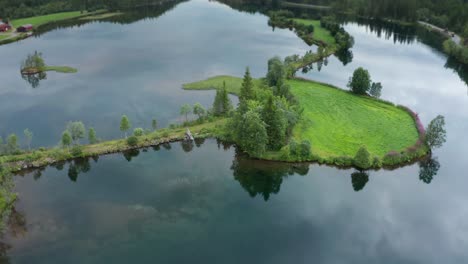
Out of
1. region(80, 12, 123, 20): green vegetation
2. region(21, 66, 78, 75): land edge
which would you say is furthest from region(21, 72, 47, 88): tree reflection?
region(80, 12, 123, 20): green vegetation

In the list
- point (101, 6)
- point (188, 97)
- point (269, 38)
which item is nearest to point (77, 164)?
point (188, 97)

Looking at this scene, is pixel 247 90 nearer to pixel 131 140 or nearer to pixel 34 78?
pixel 131 140

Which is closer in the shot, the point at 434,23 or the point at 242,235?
the point at 242,235

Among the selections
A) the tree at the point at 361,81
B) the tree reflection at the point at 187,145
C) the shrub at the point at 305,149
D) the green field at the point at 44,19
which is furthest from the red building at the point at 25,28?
the shrub at the point at 305,149

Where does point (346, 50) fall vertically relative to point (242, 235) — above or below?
above

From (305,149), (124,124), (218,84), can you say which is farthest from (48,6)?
(305,149)

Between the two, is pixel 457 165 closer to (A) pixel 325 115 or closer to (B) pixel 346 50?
(A) pixel 325 115

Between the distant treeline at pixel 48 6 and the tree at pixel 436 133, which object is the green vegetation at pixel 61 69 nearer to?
the distant treeline at pixel 48 6
